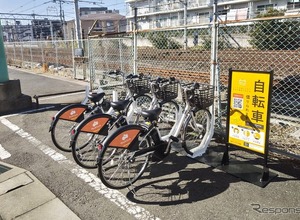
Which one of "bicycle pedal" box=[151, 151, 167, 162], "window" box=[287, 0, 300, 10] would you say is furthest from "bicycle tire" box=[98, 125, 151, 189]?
"window" box=[287, 0, 300, 10]

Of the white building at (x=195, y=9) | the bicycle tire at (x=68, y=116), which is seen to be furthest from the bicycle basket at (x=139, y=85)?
the white building at (x=195, y=9)

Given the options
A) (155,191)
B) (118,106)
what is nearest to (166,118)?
(118,106)

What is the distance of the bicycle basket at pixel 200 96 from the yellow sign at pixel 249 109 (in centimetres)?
35

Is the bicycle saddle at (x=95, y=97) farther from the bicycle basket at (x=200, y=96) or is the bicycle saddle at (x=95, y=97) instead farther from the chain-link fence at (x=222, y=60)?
the chain-link fence at (x=222, y=60)

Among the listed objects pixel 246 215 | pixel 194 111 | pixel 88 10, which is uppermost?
pixel 88 10

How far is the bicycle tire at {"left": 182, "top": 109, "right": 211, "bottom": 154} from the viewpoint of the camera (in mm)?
4047

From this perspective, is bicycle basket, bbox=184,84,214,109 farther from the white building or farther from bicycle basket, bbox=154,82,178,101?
the white building

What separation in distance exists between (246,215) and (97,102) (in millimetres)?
2716

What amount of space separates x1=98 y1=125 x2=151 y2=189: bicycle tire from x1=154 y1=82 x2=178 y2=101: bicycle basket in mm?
1110

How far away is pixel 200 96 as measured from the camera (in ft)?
12.3

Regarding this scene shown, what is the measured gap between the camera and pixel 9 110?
6973mm

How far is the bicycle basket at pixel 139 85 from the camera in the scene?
4711 mm

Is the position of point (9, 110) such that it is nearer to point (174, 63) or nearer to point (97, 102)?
point (97, 102)

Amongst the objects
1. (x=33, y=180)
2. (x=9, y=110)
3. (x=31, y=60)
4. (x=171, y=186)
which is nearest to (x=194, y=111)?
(x=171, y=186)
